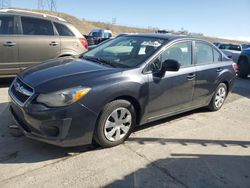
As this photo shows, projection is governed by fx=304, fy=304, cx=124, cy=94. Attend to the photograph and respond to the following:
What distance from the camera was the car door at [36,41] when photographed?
23.5 ft

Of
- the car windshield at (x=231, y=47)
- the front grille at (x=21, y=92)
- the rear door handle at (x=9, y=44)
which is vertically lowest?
the front grille at (x=21, y=92)

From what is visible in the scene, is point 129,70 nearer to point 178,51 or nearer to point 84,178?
point 178,51

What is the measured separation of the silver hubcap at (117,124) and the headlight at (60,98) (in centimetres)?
62

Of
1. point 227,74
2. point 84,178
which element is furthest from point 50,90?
point 227,74

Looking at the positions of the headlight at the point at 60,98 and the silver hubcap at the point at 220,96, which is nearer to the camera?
the headlight at the point at 60,98

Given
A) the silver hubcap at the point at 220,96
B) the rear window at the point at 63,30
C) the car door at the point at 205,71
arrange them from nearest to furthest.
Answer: the car door at the point at 205,71 → the silver hubcap at the point at 220,96 → the rear window at the point at 63,30

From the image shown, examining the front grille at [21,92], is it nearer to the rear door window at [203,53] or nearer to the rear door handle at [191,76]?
the rear door handle at [191,76]

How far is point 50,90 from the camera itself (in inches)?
144

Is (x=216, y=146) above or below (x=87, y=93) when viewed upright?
below

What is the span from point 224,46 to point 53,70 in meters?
14.2

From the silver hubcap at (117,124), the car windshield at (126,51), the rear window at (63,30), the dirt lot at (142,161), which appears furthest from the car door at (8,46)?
the silver hubcap at (117,124)

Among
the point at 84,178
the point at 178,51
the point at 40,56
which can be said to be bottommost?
the point at 84,178

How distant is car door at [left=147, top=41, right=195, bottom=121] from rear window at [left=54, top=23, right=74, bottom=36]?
3698mm

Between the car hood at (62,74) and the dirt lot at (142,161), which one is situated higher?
the car hood at (62,74)
